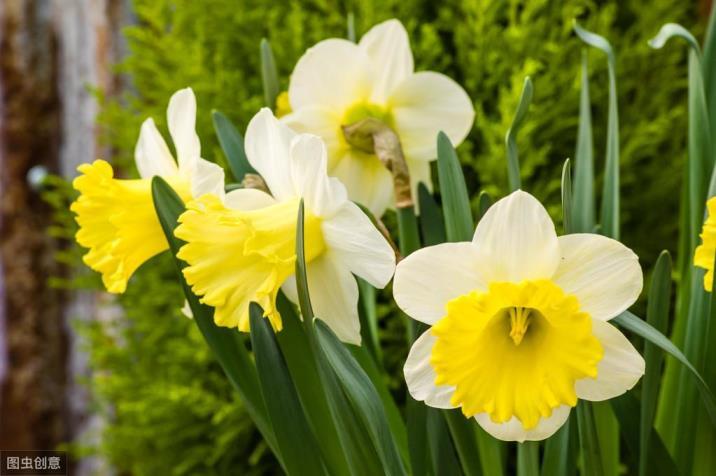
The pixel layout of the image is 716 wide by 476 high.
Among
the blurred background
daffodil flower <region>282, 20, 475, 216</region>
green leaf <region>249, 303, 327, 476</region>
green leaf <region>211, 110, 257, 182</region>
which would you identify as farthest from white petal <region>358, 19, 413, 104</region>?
the blurred background

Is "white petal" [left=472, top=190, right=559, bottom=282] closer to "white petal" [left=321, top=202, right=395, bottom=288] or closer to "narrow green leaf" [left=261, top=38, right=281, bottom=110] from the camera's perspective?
"white petal" [left=321, top=202, right=395, bottom=288]

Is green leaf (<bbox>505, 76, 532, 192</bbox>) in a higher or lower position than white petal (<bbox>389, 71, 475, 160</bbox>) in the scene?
lower

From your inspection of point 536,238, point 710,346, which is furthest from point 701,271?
point 536,238

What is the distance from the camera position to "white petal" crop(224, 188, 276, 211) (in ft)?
1.58

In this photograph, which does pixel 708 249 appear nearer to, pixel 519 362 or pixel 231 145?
pixel 519 362

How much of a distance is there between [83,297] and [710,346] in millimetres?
1580

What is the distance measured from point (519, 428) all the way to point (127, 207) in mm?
276

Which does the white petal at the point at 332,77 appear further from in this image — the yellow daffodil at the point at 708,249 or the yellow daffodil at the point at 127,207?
the yellow daffodil at the point at 708,249

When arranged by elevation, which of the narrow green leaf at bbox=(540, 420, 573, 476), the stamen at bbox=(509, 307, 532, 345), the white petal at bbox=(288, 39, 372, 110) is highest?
the white petal at bbox=(288, 39, 372, 110)

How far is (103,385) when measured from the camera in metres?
1.31

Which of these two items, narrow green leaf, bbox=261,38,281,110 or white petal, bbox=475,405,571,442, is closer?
white petal, bbox=475,405,571,442

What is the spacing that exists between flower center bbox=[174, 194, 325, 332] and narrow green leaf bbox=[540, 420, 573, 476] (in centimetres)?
18

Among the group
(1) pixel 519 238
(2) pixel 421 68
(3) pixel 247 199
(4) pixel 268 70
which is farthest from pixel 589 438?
(2) pixel 421 68

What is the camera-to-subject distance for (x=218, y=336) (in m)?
0.51
